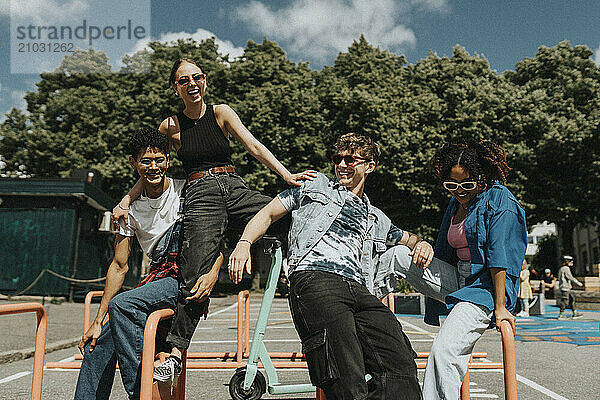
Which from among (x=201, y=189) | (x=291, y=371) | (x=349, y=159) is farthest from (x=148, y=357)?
(x=291, y=371)

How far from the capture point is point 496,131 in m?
28.2

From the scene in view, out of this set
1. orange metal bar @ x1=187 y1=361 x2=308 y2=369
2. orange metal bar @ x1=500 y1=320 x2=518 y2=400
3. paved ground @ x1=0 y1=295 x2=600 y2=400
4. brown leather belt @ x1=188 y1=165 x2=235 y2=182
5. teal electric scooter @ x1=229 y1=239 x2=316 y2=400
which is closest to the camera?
orange metal bar @ x1=500 y1=320 x2=518 y2=400

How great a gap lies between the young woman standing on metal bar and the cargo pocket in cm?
87

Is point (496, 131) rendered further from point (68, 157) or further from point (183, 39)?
point (68, 157)

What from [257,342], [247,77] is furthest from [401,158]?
[257,342]

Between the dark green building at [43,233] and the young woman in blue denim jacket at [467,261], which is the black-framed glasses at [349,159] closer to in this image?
the young woman in blue denim jacket at [467,261]

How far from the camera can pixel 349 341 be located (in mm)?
3104

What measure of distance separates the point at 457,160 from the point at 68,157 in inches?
1118

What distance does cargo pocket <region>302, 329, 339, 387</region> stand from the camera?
3.04 meters

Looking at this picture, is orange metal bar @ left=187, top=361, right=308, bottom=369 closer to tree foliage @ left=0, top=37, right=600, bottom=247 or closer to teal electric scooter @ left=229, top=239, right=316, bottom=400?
teal electric scooter @ left=229, top=239, right=316, bottom=400

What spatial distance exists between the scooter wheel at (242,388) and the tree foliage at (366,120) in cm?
2160

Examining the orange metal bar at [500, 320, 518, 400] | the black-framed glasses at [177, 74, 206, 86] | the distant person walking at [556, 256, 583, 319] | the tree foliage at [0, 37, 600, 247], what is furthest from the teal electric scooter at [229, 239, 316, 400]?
the tree foliage at [0, 37, 600, 247]

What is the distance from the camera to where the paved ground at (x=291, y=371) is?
226 inches

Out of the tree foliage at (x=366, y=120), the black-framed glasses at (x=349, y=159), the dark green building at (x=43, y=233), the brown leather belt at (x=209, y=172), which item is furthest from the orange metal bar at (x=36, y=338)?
the tree foliage at (x=366, y=120)
